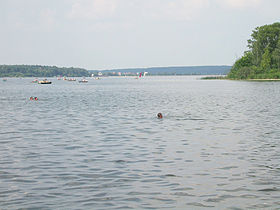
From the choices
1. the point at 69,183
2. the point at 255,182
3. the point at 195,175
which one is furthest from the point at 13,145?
the point at 255,182

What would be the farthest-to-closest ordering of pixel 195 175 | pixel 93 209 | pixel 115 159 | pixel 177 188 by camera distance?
1. pixel 115 159
2. pixel 195 175
3. pixel 177 188
4. pixel 93 209

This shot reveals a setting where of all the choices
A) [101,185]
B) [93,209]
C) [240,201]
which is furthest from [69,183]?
[240,201]

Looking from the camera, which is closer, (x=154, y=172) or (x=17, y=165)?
(x=154, y=172)

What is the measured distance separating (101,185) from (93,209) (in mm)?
2837

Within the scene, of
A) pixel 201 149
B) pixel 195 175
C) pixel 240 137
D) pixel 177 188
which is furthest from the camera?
pixel 240 137

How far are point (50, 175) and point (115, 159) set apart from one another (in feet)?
14.6

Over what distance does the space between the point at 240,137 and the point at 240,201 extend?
50.5 ft

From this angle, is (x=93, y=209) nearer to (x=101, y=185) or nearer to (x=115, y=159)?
(x=101, y=185)

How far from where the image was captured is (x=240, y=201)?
14.0 metres

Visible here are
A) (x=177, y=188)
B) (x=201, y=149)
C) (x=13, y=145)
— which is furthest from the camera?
(x=13, y=145)

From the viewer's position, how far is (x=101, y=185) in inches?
Answer: 633

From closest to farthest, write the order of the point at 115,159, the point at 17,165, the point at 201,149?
the point at 17,165 → the point at 115,159 → the point at 201,149

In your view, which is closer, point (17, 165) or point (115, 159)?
point (17, 165)

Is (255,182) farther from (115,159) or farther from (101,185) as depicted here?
(115,159)
